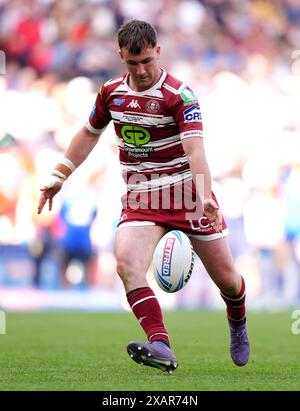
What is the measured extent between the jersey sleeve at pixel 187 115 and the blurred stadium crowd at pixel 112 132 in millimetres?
10925

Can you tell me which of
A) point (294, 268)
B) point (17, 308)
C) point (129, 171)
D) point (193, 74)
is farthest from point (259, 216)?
point (129, 171)

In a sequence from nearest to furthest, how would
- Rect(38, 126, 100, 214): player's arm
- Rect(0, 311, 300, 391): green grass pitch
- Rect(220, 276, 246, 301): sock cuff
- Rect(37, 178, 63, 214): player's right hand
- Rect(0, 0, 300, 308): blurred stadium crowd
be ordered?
Rect(0, 311, 300, 391): green grass pitch, Rect(37, 178, 63, 214): player's right hand, Rect(38, 126, 100, 214): player's arm, Rect(220, 276, 246, 301): sock cuff, Rect(0, 0, 300, 308): blurred stadium crowd

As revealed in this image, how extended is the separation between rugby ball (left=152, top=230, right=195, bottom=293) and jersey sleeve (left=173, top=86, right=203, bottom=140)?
0.68 meters

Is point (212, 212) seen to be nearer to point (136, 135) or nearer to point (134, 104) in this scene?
point (136, 135)

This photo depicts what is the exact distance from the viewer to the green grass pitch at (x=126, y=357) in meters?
5.66

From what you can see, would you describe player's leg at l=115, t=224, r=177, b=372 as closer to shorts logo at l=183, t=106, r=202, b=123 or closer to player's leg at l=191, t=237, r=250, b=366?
player's leg at l=191, t=237, r=250, b=366

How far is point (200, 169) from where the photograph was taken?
19.6 feet

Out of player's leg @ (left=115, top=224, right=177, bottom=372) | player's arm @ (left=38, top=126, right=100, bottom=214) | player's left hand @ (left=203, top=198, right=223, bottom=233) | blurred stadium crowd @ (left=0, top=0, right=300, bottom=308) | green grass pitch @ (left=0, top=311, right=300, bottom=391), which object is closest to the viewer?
green grass pitch @ (left=0, top=311, right=300, bottom=391)

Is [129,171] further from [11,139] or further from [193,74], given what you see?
[193,74]

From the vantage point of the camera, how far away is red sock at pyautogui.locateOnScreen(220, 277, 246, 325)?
268 inches

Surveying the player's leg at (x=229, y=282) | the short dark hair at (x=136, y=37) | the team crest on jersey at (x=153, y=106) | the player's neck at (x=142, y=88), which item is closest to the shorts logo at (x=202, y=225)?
the player's leg at (x=229, y=282)

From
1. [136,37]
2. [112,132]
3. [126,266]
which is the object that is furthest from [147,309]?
[112,132]

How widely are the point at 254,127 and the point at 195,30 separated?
2348 millimetres

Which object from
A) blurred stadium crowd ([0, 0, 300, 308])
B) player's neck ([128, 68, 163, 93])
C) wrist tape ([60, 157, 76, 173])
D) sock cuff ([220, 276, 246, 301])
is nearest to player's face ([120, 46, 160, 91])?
player's neck ([128, 68, 163, 93])
